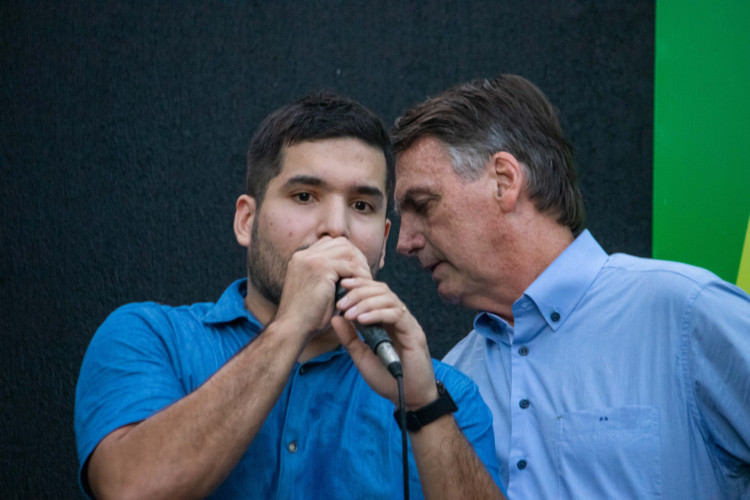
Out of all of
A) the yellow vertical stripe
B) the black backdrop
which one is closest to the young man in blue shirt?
the black backdrop

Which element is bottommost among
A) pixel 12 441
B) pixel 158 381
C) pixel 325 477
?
pixel 12 441

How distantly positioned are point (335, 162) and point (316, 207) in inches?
4.0

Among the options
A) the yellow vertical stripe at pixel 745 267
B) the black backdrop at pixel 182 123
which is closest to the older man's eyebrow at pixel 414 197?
the black backdrop at pixel 182 123

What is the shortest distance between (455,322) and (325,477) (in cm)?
132

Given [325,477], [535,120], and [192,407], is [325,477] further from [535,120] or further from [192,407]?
[535,120]

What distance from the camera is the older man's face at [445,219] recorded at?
6.50 feet

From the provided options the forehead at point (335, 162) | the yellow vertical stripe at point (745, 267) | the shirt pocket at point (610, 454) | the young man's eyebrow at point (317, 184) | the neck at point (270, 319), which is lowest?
the shirt pocket at point (610, 454)

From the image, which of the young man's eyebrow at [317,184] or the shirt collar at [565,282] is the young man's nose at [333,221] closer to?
the young man's eyebrow at [317,184]

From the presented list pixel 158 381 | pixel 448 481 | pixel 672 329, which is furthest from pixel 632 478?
pixel 158 381

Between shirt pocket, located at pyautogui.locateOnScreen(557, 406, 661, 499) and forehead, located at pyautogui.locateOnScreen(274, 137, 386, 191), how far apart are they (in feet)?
2.33

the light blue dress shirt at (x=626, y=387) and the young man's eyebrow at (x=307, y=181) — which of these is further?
the light blue dress shirt at (x=626, y=387)

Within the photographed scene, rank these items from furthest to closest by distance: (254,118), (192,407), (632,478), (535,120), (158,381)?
(254,118) < (535,120) < (632,478) < (158,381) < (192,407)

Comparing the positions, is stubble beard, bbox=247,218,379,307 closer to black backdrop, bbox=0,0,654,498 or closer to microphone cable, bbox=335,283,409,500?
microphone cable, bbox=335,283,409,500

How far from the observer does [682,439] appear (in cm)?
161
